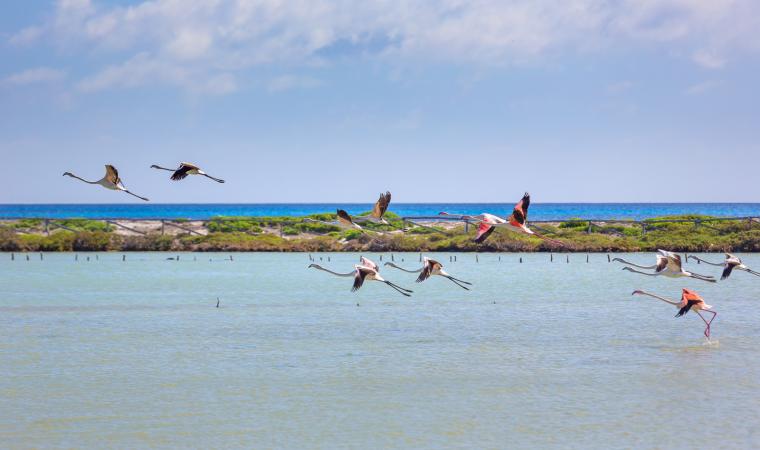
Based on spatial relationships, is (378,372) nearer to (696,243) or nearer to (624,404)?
(624,404)

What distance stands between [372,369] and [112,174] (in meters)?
5.28

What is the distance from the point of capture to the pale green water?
13.1 meters

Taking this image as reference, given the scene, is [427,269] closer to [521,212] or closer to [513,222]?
[513,222]

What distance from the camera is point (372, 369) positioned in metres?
17.3

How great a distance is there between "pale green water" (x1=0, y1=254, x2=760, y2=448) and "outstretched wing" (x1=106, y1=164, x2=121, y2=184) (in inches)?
123

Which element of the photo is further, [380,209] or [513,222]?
[380,209]

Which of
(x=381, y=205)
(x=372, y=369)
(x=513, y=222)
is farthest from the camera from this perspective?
(x=381, y=205)

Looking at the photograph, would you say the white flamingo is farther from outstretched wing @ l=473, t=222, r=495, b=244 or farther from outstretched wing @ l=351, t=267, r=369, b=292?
outstretched wing @ l=473, t=222, r=495, b=244

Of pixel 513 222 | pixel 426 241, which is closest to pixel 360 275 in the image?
pixel 513 222

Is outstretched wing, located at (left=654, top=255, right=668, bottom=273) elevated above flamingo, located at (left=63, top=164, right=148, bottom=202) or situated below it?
below

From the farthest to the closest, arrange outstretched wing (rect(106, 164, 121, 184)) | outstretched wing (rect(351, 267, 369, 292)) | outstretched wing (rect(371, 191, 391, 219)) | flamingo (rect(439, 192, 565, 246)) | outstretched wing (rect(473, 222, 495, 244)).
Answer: outstretched wing (rect(371, 191, 391, 219))
outstretched wing (rect(351, 267, 369, 292))
outstretched wing (rect(106, 164, 121, 184))
flamingo (rect(439, 192, 565, 246))
outstretched wing (rect(473, 222, 495, 244))

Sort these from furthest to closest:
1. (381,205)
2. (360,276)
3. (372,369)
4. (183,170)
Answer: (381,205)
(360,276)
(372,369)
(183,170)

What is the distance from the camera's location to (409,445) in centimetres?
1251

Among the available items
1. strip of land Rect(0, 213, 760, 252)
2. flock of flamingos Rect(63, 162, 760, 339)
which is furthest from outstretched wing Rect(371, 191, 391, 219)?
strip of land Rect(0, 213, 760, 252)
